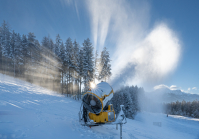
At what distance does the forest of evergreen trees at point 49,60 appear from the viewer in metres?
26.5

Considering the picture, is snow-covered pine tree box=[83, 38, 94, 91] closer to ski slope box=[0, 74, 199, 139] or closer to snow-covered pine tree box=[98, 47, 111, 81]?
snow-covered pine tree box=[98, 47, 111, 81]

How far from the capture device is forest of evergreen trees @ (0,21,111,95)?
86.8 ft

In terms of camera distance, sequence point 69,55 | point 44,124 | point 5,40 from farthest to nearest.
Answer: point 5,40 → point 69,55 → point 44,124

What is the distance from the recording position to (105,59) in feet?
86.7

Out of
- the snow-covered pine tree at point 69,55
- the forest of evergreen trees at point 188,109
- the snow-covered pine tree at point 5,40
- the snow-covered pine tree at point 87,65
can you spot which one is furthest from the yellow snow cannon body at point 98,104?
the forest of evergreen trees at point 188,109

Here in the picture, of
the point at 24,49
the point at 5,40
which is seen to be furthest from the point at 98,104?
the point at 5,40

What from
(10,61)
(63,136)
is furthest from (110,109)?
(10,61)

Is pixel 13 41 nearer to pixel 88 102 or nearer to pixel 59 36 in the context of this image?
pixel 59 36

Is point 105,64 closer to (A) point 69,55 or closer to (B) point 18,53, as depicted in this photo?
(A) point 69,55

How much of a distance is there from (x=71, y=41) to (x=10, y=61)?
23591 mm

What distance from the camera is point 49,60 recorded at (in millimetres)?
30922

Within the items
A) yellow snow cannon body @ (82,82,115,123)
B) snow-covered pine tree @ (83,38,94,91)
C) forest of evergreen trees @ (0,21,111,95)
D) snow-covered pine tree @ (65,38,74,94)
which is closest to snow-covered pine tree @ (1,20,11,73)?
forest of evergreen trees @ (0,21,111,95)

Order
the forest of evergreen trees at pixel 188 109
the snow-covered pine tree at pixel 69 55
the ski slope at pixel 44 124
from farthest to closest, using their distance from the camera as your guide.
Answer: the forest of evergreen trees at pixel 188 109 → the snow-covered pine tree at pixel 69 55 → the ski slope at pixel 44 124

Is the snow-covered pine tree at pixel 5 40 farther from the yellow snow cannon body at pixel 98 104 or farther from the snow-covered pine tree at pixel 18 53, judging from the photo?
the yellow snow cannon body at pixel 98 104
